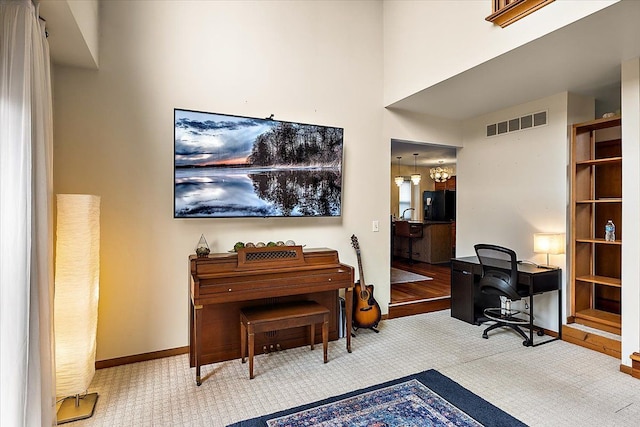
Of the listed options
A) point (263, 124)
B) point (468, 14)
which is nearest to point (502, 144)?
point (468, 14)

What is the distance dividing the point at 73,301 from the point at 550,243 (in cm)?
427

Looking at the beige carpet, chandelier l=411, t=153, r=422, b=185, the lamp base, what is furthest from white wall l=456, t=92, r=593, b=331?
the lamp base

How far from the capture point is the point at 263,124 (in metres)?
3.21

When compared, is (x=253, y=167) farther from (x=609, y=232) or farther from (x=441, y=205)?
(x=441, y=205)

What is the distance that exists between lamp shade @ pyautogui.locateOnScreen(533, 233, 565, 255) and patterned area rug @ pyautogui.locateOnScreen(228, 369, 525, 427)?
6.32ft

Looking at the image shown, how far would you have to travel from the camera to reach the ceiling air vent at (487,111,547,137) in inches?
153

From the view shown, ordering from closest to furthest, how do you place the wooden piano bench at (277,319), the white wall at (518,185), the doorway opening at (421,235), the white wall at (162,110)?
the wooden piano bench at (277,319) → the white wall at (162,110) → the white wall at (518,185) → the doorway opening at (421,235)

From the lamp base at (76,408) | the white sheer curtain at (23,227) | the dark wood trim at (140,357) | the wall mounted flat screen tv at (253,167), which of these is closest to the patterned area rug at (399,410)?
the lamp base at (76,408)

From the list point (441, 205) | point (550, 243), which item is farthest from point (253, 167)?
point (441, 205)

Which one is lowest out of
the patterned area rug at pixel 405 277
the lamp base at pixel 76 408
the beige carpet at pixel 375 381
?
the beige carpet at pixel 375 381

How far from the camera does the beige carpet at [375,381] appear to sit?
2248 millimetres

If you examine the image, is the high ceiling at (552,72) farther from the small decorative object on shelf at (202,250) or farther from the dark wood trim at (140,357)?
the dark wood trim at (140,357)

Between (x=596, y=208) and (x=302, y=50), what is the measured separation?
3.73 metres

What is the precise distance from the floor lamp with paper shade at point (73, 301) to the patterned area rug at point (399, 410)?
1.12 metres
